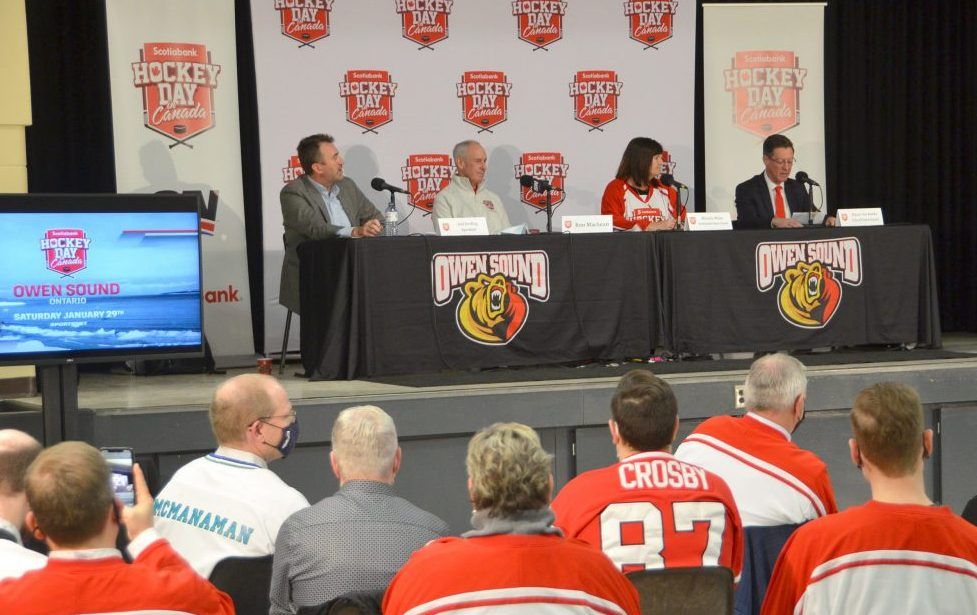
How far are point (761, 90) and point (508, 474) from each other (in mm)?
7089

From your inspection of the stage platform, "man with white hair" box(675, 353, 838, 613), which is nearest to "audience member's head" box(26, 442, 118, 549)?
"man with white hair" box(675, 353, 838, 613)

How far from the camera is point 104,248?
426 cm

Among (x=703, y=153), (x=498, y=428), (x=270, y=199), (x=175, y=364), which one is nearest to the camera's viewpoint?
(x=498, y=428)

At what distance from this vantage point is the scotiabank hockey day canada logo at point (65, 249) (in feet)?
13.6

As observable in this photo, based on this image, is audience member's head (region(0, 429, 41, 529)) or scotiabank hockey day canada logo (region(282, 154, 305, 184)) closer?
audience member's head (region(0, 429, 41, 529))

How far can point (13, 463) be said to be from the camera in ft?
8.75

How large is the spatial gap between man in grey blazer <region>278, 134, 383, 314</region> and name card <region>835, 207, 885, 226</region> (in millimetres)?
2704

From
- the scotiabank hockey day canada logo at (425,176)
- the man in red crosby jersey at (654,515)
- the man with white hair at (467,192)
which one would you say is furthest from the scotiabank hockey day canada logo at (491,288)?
the man in red crosby jersey at (654,515)

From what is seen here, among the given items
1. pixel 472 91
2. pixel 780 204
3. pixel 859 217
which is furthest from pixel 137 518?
pixel 472 91

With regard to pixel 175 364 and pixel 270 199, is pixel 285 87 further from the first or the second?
pixel 175 364

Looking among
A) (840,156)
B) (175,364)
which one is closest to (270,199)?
(175,364)

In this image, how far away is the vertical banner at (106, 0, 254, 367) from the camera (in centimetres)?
728

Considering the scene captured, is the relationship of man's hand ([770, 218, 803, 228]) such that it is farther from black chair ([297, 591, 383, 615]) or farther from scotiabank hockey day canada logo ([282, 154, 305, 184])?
black chair ([297, 591, 383, 615])

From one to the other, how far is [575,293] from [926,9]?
498 cm
